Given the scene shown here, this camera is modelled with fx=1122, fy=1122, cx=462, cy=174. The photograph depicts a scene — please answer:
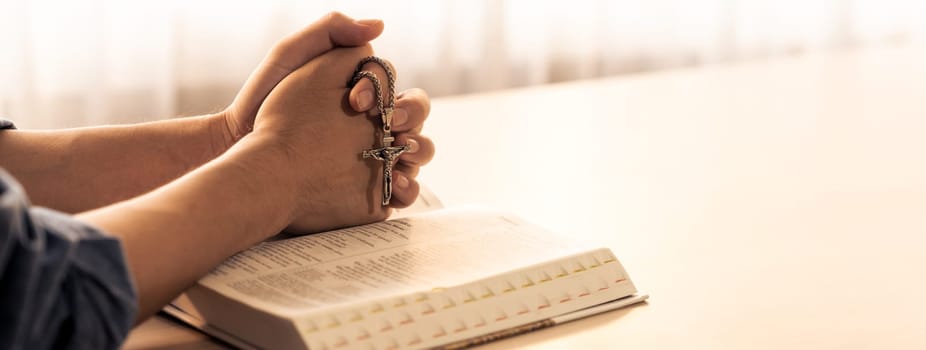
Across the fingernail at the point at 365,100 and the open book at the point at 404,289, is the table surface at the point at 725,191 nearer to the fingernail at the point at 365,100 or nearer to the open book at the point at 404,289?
the open book at the point at 404,289

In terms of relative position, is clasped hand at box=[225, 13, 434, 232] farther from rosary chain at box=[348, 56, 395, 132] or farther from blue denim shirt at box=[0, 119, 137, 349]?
blue denim shirt at box=[0, 119, 137, 349]

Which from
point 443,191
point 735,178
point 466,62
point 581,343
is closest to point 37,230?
point 581,343

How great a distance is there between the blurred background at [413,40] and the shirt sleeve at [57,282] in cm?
152

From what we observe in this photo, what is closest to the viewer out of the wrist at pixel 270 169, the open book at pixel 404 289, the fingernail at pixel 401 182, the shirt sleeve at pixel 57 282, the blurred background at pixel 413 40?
the shirt sleeve at pixel 57 282

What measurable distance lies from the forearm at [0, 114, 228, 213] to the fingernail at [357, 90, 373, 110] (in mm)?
153

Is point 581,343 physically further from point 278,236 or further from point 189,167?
point 189,167

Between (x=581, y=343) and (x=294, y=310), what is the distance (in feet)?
0.52

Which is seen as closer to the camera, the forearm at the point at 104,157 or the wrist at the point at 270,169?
the wrist at the point at 270,169

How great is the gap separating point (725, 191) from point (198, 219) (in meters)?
0.50

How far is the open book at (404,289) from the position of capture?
0.57 m

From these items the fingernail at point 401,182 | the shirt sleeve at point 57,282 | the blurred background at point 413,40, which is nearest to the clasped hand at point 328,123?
the fingernail at point 401,182

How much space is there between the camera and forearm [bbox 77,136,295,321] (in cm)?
59

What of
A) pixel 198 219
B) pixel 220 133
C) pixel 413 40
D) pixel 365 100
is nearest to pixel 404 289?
pixel 198 219

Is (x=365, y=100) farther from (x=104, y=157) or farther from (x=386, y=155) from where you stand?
(x=104, y=157)
